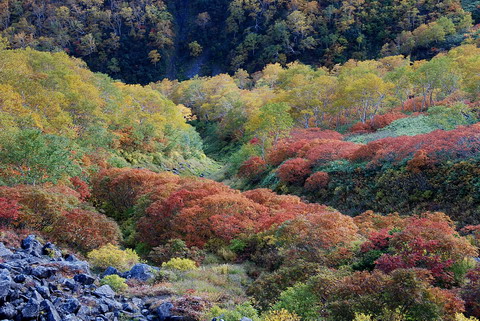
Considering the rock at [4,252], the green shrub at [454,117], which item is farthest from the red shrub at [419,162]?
the rock at [4,252]

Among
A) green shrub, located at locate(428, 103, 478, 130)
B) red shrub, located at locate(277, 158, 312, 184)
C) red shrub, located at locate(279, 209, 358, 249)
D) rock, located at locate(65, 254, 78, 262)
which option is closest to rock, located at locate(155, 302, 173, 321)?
rock, located at locate(65, 254, 78, 262)

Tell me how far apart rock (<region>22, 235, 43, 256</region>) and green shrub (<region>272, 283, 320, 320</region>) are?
7482mm

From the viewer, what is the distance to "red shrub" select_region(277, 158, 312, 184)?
26.2 meters

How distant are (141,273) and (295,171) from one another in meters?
16.7

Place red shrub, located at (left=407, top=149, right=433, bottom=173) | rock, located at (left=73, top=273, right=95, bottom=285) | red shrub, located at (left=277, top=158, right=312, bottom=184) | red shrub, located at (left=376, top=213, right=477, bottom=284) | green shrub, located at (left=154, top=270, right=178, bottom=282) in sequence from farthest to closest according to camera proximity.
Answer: red shrub, located at (left=277, top=158, right=312, bottom=184) < red shrub, located at (left=407, top=149, right=433, bottom=173) < green shrub, located at (left=154, top=270, right=178, bottom=282) < rock, located at (left=73, top=273, right=95, bottom=285) < red shrub, located at (left=376, top=213, right=477, bottom=284)

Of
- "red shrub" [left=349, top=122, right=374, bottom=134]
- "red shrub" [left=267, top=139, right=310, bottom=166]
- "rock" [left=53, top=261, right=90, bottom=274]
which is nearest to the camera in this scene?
"rock" [left=53, top=261, right=90, bottom=274]

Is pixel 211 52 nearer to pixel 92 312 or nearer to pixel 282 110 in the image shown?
pixel 282 110

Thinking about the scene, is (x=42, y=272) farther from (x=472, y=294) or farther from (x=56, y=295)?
(x=472, y=294)

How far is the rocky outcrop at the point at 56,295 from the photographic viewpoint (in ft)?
24.1

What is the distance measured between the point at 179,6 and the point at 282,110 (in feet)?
379

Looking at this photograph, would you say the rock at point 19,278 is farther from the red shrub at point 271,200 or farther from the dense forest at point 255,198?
the red shrub at point 271,200

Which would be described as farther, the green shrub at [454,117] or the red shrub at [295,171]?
the green shrub at [454,117]

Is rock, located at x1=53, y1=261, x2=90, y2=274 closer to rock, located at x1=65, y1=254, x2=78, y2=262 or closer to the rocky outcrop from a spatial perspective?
the rocky outcrop

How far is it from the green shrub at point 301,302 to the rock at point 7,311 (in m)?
5.40
